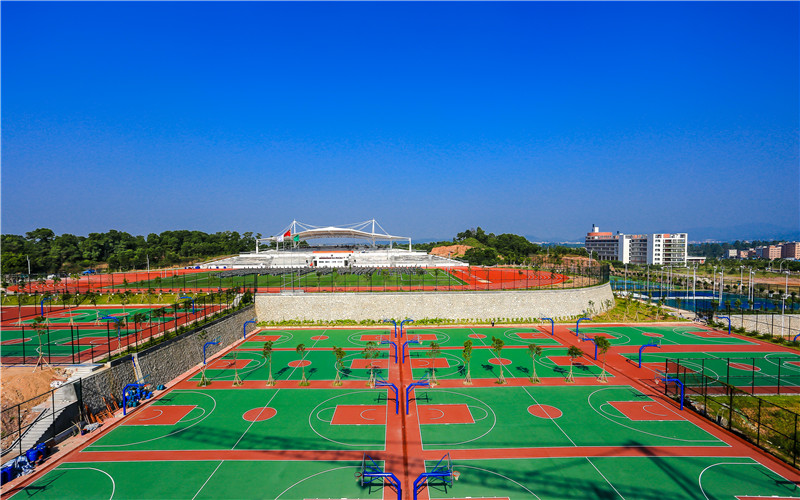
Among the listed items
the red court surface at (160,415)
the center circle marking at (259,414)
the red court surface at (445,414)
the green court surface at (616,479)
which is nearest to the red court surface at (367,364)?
the red court surface at (445,414)

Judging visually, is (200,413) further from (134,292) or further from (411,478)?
(134,292)

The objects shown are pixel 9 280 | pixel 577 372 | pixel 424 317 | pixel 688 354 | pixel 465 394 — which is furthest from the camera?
pixel 9 280

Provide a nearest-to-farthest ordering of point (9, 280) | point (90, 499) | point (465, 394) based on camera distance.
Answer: point (90, 499), point (465, 394), point (9, 280)

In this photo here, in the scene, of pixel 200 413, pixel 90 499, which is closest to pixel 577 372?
pixel 200 413

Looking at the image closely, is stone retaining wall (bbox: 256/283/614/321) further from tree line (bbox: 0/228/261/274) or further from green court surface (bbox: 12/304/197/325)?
tree line (bbox: 0/228/261/274)

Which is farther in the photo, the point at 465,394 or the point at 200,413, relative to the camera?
the point at 465,394

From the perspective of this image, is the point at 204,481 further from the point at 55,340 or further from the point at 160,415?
the point at 55,340

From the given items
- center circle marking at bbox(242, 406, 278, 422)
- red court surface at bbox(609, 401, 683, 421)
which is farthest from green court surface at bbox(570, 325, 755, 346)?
center circle marking at bbox(242, 406, 278, 422)
